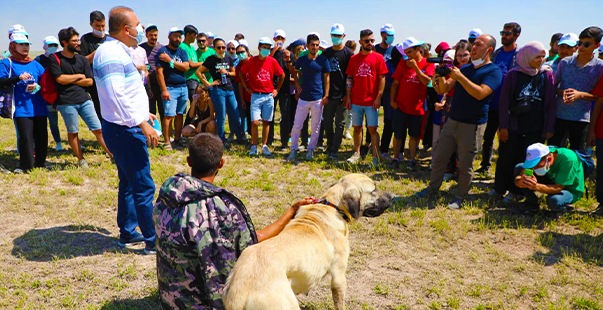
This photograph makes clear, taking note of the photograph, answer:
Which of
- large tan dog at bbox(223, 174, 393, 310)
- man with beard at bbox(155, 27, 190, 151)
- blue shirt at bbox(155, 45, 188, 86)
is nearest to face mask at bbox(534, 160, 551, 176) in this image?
large tan dog at bbox(223, 174, 393, 310)

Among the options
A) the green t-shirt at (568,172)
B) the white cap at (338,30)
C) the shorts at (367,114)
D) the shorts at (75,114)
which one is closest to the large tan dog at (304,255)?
the green t-shirt at (568,172)

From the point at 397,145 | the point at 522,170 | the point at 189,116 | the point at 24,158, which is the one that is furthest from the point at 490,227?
the point at 24,158

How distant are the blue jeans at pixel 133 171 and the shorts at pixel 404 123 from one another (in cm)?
505

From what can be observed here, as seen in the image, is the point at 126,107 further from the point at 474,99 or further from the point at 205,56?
the point at 205,56

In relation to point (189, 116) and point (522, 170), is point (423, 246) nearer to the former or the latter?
point (522, 170)

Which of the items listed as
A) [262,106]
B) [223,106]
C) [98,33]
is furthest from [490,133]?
[98,33]

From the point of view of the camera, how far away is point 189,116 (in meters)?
10.0

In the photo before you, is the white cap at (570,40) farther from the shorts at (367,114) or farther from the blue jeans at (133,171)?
the blue jeans at (133,171)

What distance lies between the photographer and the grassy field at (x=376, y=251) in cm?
400

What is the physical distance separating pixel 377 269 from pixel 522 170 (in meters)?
2.61

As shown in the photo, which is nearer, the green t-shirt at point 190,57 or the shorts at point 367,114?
the shorts at point 367,114

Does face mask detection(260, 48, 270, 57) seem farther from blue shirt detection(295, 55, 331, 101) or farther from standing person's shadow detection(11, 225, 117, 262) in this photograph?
standing person's shadow detection(11, 225, 117, 262)

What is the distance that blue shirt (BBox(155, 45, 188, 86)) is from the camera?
9.16 metres

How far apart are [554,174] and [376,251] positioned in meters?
2.79
